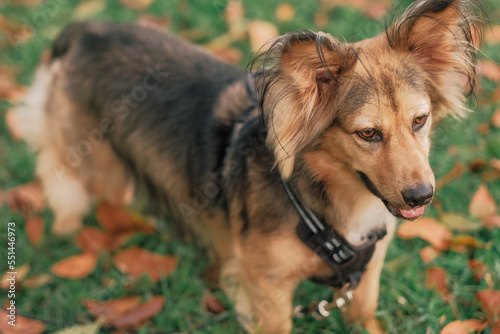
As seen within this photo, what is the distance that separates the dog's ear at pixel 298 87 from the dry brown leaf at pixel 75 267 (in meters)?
1.92

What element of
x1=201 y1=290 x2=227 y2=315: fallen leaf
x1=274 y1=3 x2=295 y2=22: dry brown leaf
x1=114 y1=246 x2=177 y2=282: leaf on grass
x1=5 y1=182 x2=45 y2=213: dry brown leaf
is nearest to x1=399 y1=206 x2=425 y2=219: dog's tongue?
x1=201 y1=290 x2=227 y2=315: fallen leaf

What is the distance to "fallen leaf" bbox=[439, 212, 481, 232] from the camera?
3.32m

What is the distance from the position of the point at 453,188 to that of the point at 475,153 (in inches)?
20.4

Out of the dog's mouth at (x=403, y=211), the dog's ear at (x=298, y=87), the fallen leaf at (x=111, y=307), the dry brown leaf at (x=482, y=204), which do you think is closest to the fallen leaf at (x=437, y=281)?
the dry brown leaf at (x=482, y=204)

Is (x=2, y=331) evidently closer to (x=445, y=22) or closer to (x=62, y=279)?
(x=62, y=279)

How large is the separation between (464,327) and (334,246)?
0.94 meters

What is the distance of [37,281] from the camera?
134 inches

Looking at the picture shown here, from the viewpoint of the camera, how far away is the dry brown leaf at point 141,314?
3.01m

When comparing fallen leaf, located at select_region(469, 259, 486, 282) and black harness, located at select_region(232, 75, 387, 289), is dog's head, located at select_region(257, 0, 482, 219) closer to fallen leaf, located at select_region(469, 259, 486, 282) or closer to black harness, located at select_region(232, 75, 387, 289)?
black harness, located at select_region(232, 75, 387, 289)

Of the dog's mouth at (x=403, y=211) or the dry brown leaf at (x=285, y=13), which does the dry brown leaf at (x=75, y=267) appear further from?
the dry brown leaf at (x=285, y=13)

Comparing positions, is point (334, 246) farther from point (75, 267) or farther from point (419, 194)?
point (75, 267)

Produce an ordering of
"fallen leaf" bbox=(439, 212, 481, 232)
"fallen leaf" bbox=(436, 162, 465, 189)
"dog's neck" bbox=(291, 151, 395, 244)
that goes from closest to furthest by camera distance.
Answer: "dog's neck" bbox=(291, 151, 395, 244) → "fallen leaf" bbox=(439, 212, 481, 232) → "fallen leaf" bbox=(436, 162, 465, 189)

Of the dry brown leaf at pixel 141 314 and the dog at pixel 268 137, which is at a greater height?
the dog at pixel 268 137

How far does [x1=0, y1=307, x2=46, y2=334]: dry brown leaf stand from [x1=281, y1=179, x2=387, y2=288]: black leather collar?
180 cm
